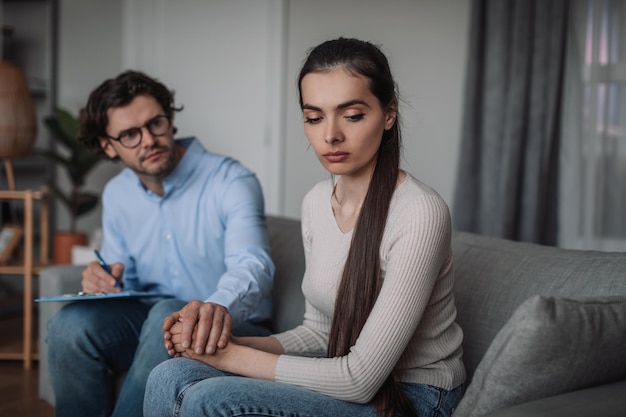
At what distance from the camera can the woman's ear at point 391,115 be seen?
5.23 ft

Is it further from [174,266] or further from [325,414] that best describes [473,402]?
[174,266]

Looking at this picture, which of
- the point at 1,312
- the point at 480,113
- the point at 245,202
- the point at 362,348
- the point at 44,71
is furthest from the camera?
the point at 44,71

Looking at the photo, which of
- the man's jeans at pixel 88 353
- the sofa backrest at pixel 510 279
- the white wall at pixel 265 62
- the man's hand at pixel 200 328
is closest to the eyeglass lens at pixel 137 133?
the man's jeans at pixel 88 353

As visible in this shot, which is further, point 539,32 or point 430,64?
point 430,64

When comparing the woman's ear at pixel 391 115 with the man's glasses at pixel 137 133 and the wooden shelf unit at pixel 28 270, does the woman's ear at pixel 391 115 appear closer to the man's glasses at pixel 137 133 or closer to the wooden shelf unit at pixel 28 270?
the man's glasses at pixel 137 133

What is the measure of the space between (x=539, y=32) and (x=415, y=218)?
7.97 ft

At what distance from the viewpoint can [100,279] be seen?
2322mm

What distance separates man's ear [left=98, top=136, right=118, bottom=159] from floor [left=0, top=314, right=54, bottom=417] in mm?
962

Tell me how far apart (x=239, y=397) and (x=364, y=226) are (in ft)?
1.33

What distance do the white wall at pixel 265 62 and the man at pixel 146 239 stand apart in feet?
5.61

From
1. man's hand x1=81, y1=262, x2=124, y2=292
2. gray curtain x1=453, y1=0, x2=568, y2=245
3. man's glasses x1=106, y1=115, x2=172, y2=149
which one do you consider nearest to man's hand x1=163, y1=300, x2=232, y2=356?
man's hand x1=81, y1=262, x2=124, y2=292

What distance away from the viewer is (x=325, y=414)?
1428mm

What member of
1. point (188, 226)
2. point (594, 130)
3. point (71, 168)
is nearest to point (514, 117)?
point (594, 130)

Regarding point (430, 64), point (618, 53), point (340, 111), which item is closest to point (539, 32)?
point (618, 53)
